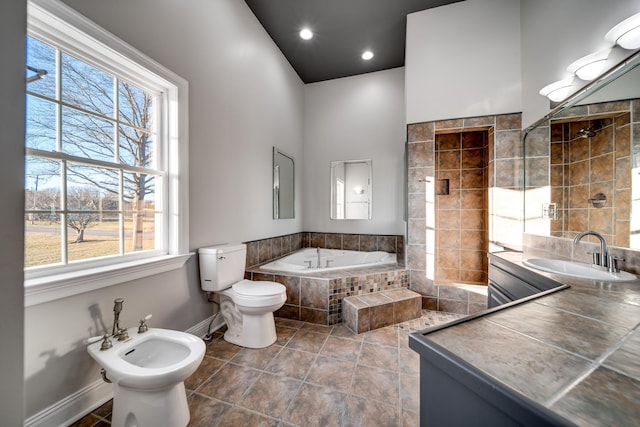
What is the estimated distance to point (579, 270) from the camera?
1413 millimetres

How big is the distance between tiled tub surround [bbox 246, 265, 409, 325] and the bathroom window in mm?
1067

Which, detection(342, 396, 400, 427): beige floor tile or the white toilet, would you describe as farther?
the white toilet

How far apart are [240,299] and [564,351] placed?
188 centimetres

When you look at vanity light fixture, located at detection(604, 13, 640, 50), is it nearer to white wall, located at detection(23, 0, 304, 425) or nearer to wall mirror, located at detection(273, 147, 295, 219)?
white wall, located at detection(23, 0, 304, 425)

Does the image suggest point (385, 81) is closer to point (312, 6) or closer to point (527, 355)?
point (312, 6)

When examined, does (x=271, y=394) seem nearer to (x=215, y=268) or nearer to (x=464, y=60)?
(x=215, y=268)

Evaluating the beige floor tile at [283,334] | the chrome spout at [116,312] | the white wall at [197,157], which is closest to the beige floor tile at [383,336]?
the beige floor tile at [283,334]

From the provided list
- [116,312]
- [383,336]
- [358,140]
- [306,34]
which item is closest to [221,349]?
[116,312]

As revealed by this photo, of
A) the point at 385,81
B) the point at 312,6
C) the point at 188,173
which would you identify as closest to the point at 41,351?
the point at 188,173

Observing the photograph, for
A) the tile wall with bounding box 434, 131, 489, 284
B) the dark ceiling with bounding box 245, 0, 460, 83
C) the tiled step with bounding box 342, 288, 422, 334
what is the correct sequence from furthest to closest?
the tile wall with bounding box 434, 131, 489, 284, the dark ceiling with bounding box 245, 0, 460, 83, the tiled step with bounding box 342, 288, 422, 334

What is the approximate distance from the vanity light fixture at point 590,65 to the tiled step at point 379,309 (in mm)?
2146

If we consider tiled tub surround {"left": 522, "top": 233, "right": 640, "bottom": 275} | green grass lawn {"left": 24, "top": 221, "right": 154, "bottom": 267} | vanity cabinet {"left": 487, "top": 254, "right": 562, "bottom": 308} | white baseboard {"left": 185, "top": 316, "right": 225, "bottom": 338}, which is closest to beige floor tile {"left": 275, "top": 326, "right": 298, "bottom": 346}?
white baseboard {"left": 185, "top": 316, "right": 225, "bottom": 338}

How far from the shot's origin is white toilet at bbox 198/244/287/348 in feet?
6.30

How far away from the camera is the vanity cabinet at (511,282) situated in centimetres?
127
